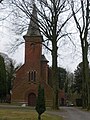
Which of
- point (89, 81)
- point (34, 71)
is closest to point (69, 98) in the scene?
point (34, 71)

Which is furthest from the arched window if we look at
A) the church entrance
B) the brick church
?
the church entrance

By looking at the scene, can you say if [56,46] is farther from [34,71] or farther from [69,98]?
[69,98]

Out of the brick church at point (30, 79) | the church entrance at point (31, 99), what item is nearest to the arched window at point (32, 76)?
the brick church at point (30, 79)

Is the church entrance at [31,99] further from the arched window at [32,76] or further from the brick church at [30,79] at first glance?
the arched window at [32,76]

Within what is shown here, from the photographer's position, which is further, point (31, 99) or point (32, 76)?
point (32, 76)

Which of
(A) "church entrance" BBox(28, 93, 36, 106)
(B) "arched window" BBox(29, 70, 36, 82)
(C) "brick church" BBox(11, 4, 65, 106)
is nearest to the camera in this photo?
(C) "brick church" BBox(11, 4, 65, 106)

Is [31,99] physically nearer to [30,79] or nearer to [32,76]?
[30,79]

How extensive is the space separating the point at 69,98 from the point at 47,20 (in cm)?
7641

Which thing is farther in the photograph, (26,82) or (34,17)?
(26,82)

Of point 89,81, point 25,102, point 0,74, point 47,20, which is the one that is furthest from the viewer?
point 0,74

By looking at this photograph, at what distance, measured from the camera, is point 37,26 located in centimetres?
4341

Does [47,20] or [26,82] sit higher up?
[47,20]

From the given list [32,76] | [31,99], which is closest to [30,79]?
[32,76]

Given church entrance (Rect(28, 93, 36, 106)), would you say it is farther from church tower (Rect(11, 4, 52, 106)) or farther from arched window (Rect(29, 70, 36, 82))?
arched window (Rect(29, 70, 36, 82))
